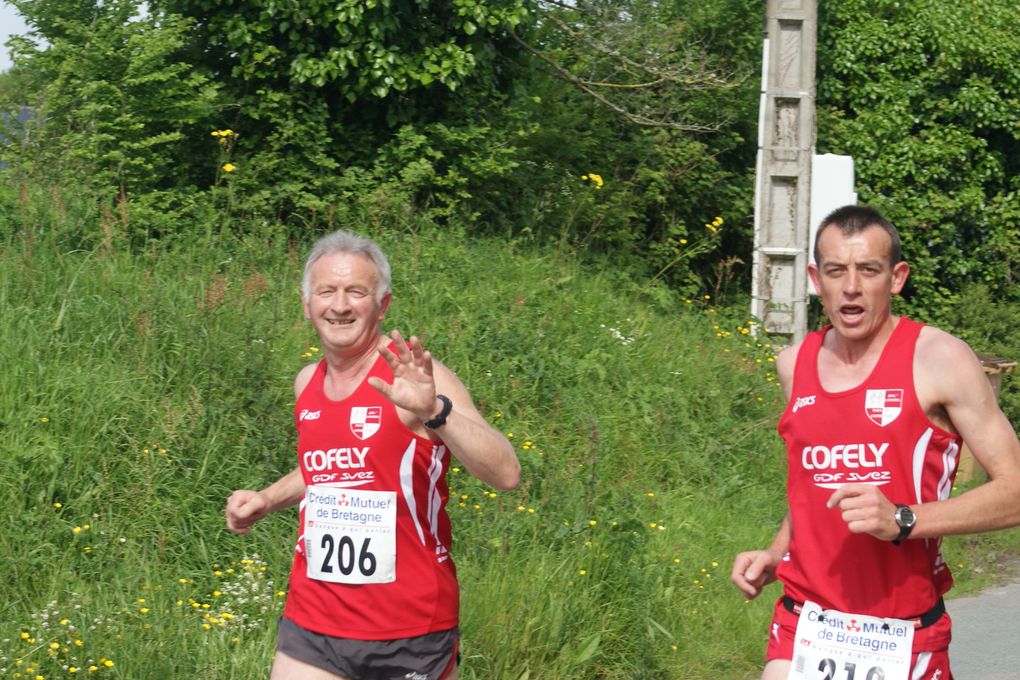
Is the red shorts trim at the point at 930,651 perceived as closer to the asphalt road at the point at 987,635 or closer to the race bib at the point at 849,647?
the race bib at the point at 849,647

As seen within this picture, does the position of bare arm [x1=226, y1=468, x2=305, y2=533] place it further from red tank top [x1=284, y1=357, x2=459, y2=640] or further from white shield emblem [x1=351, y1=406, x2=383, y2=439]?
white shield emblem [x1=351, y1=406, x2=383, y2=439]

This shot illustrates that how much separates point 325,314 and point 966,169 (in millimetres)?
13005

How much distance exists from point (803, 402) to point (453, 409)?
38.4 inches

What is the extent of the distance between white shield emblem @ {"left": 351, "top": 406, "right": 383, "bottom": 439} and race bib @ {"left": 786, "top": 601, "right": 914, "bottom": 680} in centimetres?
132

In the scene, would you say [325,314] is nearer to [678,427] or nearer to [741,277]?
[678,427]

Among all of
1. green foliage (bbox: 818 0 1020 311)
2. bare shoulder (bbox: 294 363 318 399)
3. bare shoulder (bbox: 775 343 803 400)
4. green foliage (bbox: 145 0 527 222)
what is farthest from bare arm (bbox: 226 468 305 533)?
green foliage (bbox: 818 0 1020 311)

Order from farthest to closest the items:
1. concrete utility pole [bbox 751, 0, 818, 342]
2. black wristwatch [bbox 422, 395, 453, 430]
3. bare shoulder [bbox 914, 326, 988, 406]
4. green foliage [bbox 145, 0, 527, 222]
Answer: concrete utility pole [bbox 751, 0, 818, 342]
green foliage [bbox 145, 0, 527, 222]
black wristwatch [bbox 422, 395, 453, 430]
bare shoulder [bbox 914, 326, 988, 406]

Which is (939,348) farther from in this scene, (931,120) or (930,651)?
(931,120)

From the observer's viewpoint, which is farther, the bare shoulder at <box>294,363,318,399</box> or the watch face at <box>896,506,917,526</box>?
the bare shoulder at <box>294,363,318,399</box>

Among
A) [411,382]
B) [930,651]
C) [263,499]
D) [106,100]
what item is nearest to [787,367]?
[930,651]

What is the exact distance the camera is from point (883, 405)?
11.6 feet

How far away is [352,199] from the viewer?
11398 millimetres

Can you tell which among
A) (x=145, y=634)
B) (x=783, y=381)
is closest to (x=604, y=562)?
(x=145, y=634)

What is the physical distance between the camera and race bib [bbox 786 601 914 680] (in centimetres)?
352
